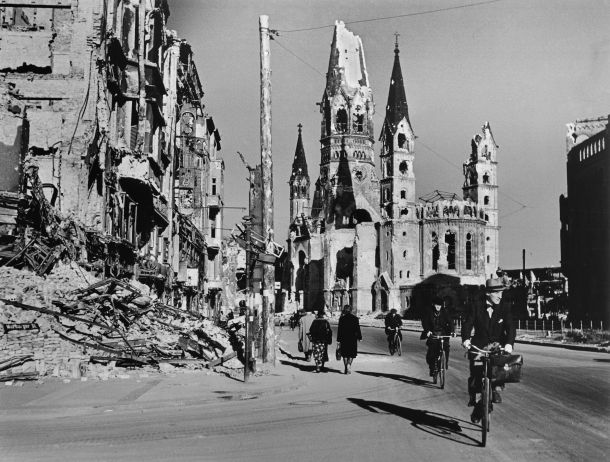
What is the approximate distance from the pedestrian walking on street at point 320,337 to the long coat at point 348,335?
3.84 feet

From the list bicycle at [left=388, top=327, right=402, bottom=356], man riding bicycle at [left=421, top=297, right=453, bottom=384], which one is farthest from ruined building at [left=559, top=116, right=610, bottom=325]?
man riding bicycle at [left=421, top=297, right=453, bottom=384]

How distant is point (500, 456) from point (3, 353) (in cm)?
1102

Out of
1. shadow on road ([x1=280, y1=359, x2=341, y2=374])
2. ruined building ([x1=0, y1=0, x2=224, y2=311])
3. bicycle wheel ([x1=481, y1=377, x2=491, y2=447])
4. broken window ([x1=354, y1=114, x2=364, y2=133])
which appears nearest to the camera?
bicycle wheel ([x1=481, y1=377, x2=491, y2=447])

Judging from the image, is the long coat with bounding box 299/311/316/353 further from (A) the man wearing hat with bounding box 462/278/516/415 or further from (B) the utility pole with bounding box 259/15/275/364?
(A) the man wearing hat with bounding box 462/278/516/415

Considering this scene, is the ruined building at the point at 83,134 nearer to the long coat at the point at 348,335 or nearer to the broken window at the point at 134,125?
the broken window at the point at 134,125

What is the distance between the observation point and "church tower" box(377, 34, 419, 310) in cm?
9938

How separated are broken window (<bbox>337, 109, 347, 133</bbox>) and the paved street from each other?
10212 centimetres

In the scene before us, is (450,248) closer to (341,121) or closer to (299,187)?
(341,121)

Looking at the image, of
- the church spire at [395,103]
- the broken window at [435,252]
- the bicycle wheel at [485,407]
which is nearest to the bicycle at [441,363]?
the bicycle wheel at [485,407]

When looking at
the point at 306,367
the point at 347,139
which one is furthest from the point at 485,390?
the point at 347,139

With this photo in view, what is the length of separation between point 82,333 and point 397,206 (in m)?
87.1

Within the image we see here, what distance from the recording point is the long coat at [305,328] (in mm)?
22875

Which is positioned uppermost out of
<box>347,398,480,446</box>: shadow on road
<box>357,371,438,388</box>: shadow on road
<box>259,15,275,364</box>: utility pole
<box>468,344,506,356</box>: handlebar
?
<box>259,15,275,364</box>: utility pole

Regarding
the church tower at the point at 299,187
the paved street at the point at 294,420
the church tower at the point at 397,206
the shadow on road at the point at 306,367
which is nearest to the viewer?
the paved street at the point at 294,420
